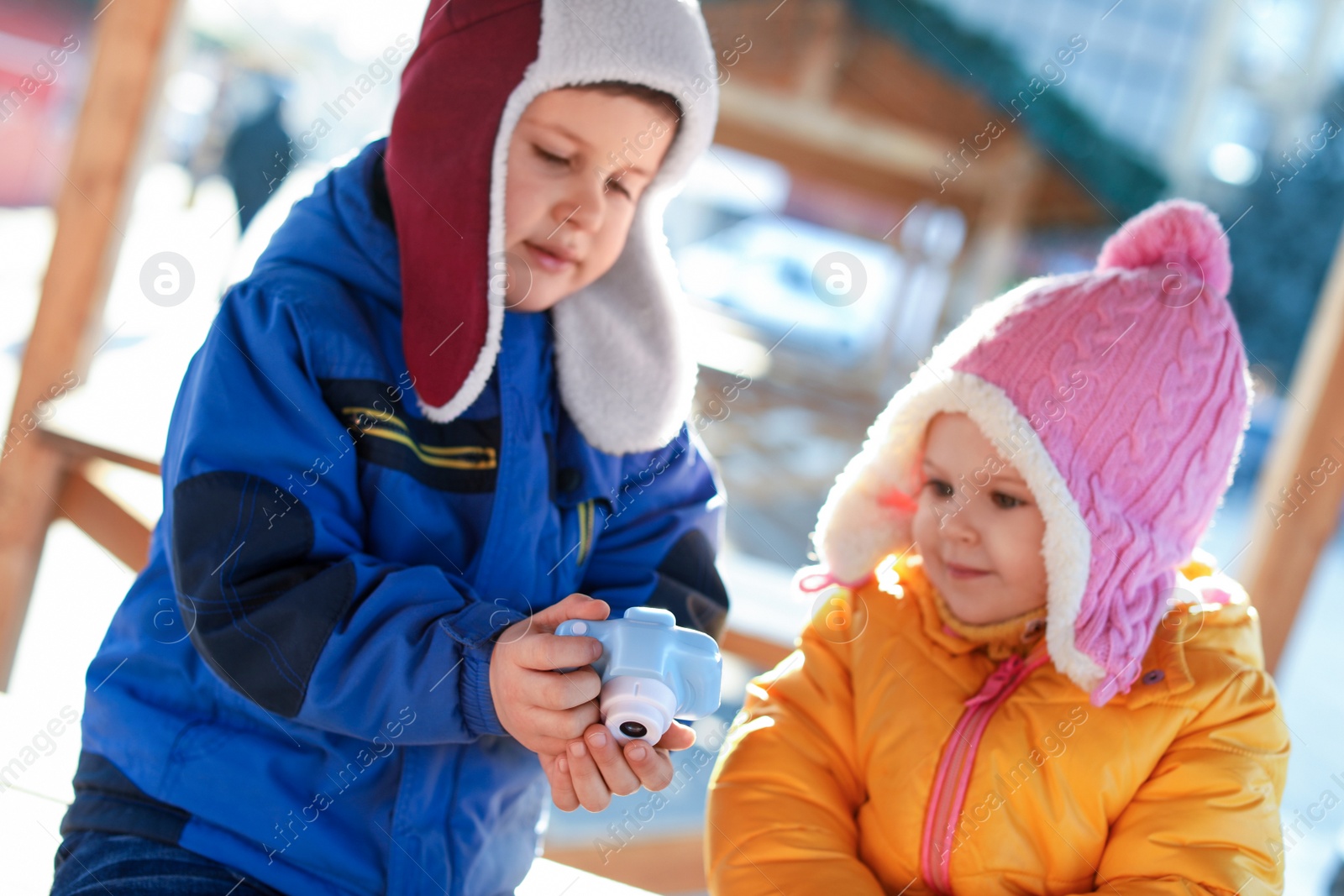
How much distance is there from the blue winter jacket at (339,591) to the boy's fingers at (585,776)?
0.13 meters

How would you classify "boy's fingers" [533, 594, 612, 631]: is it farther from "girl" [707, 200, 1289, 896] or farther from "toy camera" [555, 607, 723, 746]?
"girl" [707, 200, 1289, 896]

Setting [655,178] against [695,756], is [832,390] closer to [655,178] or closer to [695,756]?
[695,756]

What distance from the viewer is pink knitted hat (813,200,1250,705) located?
3.89 ft

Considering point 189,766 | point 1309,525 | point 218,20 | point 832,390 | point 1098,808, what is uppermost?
point 218,20

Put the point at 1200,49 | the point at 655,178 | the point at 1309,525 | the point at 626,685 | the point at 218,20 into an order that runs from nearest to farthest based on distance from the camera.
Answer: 1. the point at 626,685
2. the point at 655,178
3. the point at 1309,525
4. the point at 1200,49
5. the point at 218,20

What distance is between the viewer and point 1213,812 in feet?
3.64

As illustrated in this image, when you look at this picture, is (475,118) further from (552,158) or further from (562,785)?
(562,785)

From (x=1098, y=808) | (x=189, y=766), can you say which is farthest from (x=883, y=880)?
(x=189, y=766)

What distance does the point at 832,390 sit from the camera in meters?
7.44

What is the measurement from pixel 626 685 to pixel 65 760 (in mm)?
1130

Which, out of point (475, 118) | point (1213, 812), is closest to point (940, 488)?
point (1213, 812)

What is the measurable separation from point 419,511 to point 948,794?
2.26 ft

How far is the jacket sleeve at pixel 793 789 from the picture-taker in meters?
1.16

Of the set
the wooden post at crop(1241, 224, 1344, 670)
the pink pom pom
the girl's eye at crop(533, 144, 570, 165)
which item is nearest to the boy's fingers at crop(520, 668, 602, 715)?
the girl's eye at crop(533, 144, 570, 165)
